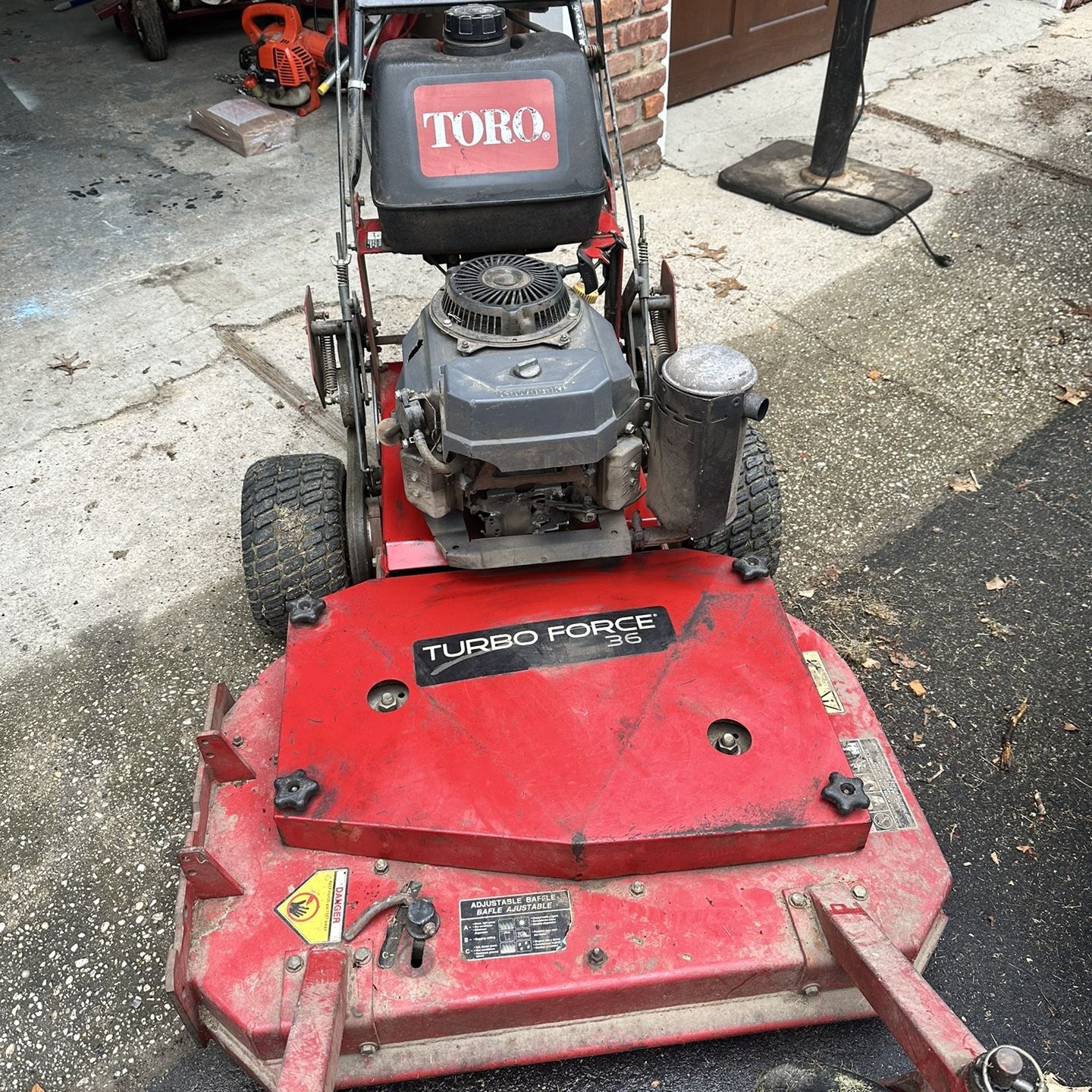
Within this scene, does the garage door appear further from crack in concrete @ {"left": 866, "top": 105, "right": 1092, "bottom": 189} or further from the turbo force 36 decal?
the turbo force 36 decal

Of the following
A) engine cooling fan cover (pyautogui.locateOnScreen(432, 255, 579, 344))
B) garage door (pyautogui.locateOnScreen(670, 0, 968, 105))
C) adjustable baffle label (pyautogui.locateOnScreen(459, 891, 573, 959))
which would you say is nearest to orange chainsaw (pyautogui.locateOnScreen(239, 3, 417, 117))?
garage door (pyautogui.locateOnScreen(670, 0, 968, 105))

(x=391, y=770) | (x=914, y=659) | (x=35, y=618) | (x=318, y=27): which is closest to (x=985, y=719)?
(x=914, y=659)

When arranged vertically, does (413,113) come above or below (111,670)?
above

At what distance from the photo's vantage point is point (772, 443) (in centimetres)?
331

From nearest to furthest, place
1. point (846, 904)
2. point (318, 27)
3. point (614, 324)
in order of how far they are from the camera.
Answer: point (846, 904)
point (614, 324)
point (318, 27)

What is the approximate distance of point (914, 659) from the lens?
103 inches

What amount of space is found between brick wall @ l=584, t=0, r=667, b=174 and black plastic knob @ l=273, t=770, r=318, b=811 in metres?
3.38

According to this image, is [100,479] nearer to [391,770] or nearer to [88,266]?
[88,266]

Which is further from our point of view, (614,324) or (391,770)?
(614,324)

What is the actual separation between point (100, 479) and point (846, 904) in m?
2.52

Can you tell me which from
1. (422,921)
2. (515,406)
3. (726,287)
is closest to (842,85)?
(726,287)

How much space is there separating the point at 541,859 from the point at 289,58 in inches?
188

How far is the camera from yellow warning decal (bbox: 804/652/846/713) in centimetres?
210

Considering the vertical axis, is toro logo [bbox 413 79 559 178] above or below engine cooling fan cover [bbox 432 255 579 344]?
above
